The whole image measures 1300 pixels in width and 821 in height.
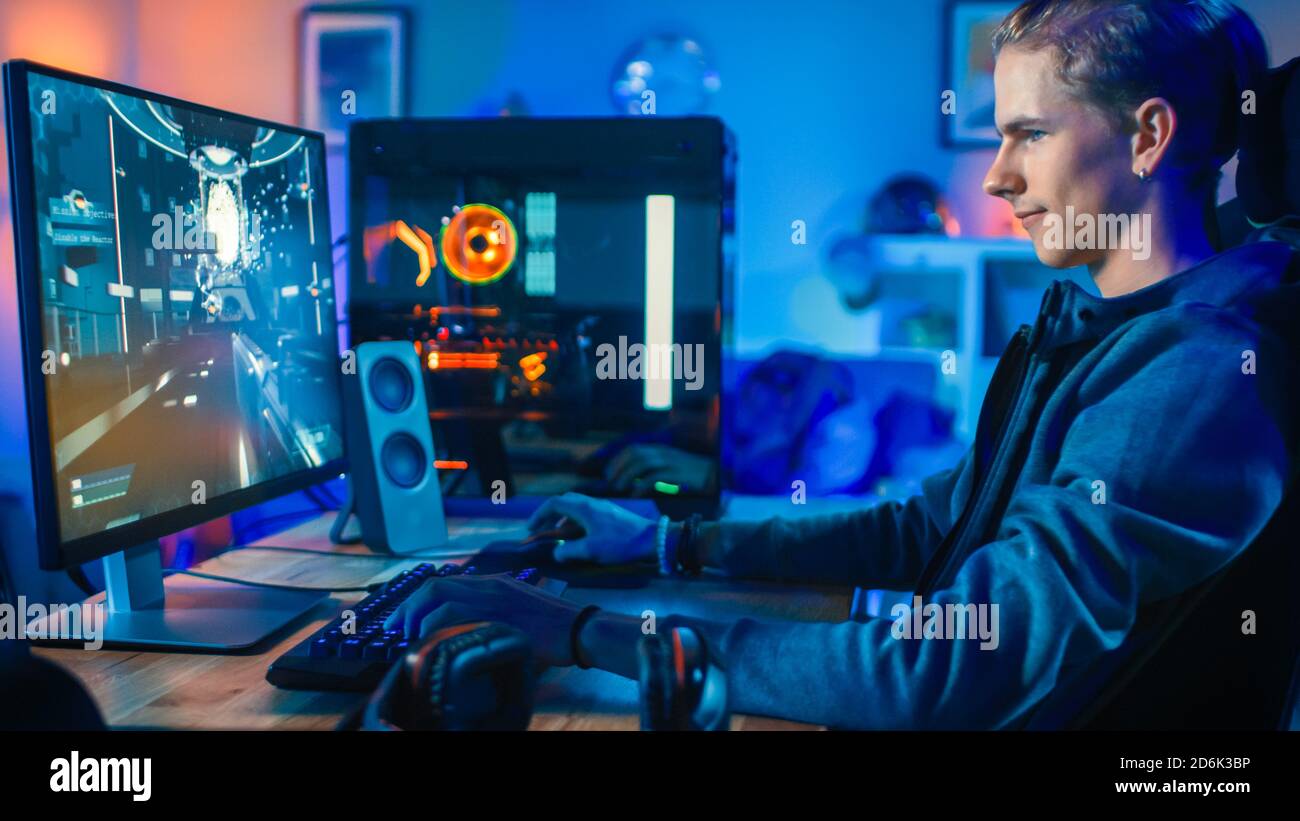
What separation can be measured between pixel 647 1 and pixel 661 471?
151 cm

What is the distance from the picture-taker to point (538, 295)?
1.47 meters

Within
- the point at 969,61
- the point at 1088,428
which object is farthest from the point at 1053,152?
the point at 969,61

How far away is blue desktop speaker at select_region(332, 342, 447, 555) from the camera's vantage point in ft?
4.08

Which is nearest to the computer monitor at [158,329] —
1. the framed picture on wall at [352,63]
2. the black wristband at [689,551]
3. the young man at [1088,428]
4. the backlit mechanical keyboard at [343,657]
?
the backlit mechanical keyboard at [343,657]

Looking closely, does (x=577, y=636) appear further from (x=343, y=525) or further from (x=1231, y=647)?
(x=343, y=525)

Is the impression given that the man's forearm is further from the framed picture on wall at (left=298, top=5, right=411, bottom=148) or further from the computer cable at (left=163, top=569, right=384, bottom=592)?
the framed picture on wall at (left=298, top=5, right=411, bottom=148)

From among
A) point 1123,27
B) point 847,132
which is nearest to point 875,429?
point 847,132

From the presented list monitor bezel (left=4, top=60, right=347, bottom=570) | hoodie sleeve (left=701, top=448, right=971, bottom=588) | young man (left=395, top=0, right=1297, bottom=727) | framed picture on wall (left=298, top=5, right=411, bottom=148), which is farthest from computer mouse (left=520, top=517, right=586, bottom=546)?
framed picture on wall (left=298, top=5, right=411, bottom=148)

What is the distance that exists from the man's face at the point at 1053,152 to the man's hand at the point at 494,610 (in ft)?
1.71

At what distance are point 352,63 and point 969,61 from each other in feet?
4.77

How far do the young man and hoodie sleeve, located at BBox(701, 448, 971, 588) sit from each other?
124 mm
